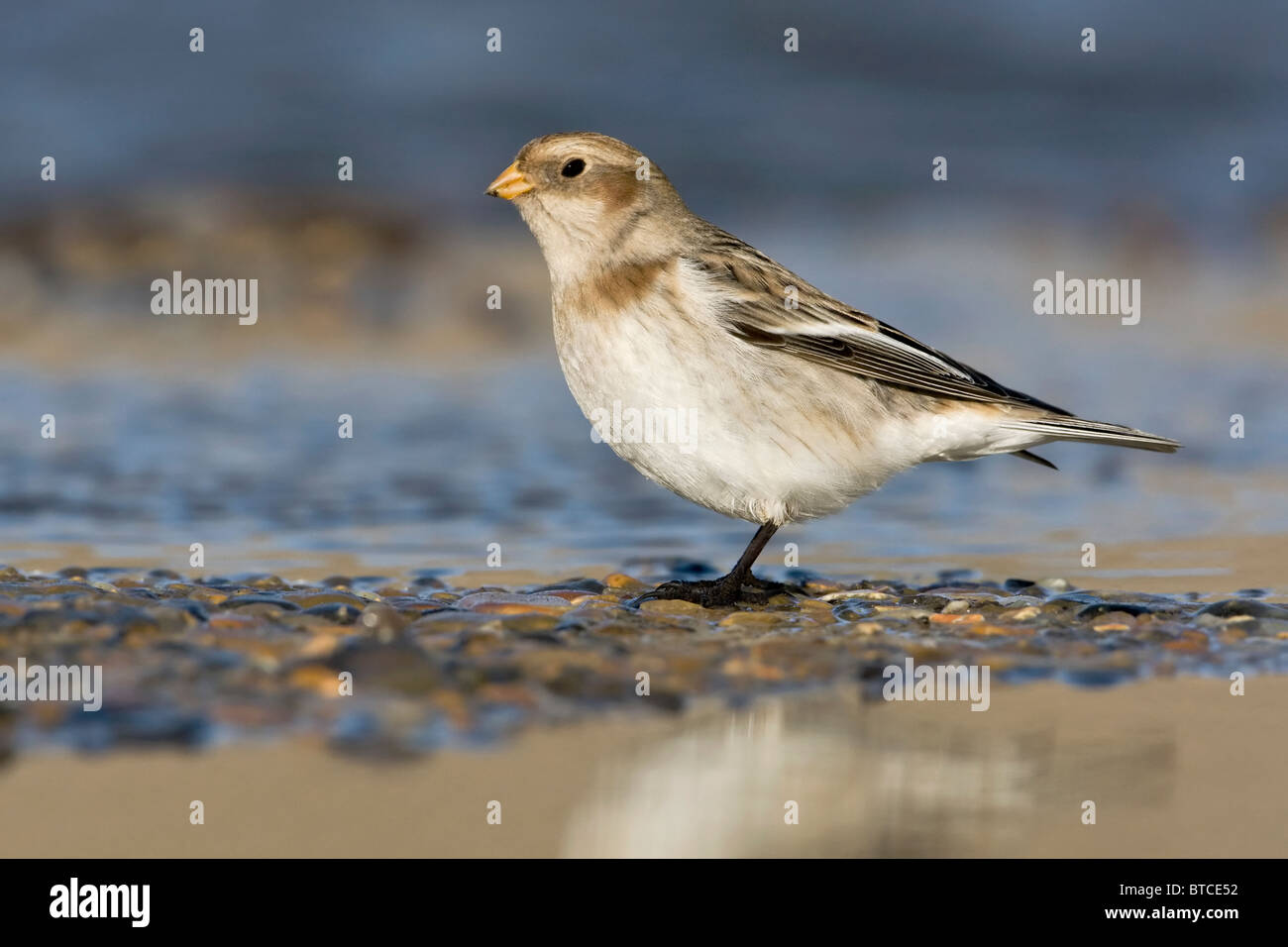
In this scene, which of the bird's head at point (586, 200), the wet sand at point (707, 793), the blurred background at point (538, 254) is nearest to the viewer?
the wet sand at point (707, 793)

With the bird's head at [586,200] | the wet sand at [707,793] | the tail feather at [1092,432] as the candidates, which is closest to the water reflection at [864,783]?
the wet sand at [707,793]

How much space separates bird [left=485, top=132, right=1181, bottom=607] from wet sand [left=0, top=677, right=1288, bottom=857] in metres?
1.46

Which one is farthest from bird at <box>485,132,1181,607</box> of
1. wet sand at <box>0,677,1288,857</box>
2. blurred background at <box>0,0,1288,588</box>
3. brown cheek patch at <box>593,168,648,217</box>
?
wet sand at <box>0,677,1288,857</box>

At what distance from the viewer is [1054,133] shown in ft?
55.5

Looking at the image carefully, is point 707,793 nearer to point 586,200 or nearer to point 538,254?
point 586,200

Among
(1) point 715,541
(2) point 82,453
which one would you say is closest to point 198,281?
(2) point 82,453

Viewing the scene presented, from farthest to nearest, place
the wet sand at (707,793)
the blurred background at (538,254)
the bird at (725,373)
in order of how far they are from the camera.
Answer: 1. the blurred background at (538,254)
2. the bird at (725,373)
3. the wet sand at (707,793)

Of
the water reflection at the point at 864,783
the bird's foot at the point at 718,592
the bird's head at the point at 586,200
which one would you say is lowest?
the water reflection at the point at 864,783

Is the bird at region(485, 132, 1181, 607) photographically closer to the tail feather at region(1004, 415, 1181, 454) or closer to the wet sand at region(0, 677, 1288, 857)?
the tail feather at region(1004, 415, 1181, 454)

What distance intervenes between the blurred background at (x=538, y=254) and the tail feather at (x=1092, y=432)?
774mm

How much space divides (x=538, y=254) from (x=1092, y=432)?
873 centimetres

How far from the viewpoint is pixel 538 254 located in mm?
13625

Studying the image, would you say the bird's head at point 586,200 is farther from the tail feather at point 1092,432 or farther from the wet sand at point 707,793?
the wet sand at point 707,793

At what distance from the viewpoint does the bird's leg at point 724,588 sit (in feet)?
17.8
